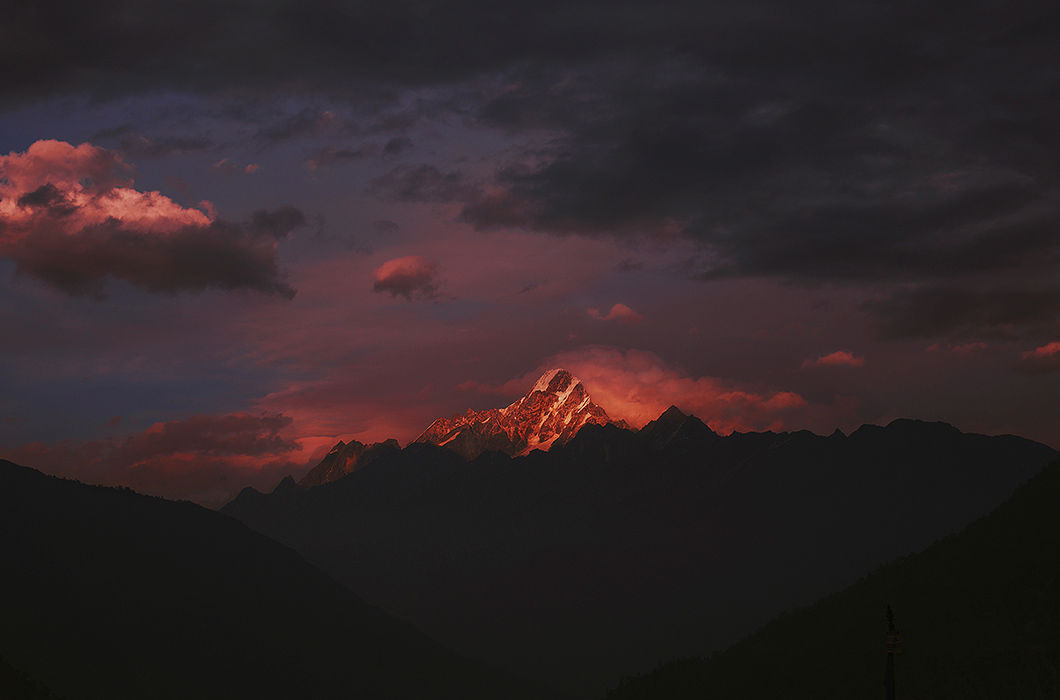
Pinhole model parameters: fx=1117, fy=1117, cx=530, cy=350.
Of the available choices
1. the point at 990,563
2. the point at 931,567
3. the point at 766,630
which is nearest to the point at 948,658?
the point at 990,563

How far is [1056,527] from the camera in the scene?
495 feet

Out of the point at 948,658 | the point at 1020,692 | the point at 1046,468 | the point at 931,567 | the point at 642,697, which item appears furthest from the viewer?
the point at 642,697

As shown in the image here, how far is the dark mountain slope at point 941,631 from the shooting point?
373ft

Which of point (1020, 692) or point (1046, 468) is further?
point (1046, 468)

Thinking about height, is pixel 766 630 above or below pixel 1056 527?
below

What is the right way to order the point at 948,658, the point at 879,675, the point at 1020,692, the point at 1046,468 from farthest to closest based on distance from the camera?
the point at 1046,468
the point at 879,675
the point at 948,658
the point at 1020,692

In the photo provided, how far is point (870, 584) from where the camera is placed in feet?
601

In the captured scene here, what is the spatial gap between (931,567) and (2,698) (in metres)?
161

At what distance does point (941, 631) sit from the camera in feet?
447

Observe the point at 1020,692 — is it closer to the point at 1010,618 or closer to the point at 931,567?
the point at 1010,618

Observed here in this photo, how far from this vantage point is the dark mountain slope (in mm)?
113562

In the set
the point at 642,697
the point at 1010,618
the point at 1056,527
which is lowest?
the point at 642,697

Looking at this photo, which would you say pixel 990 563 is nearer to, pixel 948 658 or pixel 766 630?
pixel 948 658

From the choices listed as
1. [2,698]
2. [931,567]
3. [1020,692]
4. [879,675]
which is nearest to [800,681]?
[879,675]
